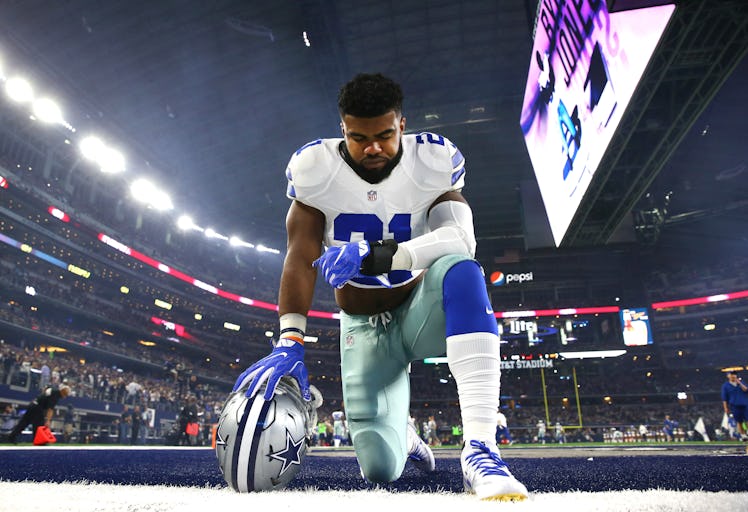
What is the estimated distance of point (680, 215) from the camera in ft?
86.3

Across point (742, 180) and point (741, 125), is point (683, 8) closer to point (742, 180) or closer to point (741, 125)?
point (741, 125)

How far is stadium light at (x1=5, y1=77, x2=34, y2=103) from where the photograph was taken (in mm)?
20336

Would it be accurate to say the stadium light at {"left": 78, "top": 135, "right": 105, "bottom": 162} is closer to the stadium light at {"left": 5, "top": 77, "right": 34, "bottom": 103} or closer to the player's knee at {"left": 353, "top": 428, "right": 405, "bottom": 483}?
the stadium light at {"left": 5, "top": 77, "right": 34, "bottom": 103}

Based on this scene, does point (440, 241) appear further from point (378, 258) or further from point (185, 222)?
point (185, 222)

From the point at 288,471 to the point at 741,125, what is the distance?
23.9 meters

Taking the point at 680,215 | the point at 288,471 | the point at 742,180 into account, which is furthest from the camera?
the point at 680,215

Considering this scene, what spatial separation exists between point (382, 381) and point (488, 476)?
1.03m

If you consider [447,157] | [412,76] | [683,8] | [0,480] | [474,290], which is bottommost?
[0,480]

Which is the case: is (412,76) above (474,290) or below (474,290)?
above

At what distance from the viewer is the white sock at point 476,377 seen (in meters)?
1.75

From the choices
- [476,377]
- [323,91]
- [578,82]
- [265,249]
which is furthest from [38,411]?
[265,249]

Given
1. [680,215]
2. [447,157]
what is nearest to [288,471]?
[447,157]

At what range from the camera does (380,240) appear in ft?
7.72

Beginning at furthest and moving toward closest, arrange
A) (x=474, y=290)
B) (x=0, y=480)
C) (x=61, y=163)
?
(x=61, y=163)
(x=0, y=480)
(x=474, y=290)
